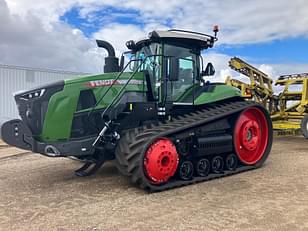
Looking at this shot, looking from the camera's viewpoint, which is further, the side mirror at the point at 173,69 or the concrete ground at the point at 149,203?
the side mirror at the point at 173,69

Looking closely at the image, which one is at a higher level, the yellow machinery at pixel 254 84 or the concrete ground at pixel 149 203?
the yellow machinery at pixel 254 84

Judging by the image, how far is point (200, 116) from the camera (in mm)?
6562

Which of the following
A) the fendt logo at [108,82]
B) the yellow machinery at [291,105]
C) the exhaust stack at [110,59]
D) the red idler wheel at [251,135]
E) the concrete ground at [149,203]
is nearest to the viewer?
the concrete ground at [149,203]

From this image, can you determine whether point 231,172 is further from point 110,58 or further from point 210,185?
point 110,58

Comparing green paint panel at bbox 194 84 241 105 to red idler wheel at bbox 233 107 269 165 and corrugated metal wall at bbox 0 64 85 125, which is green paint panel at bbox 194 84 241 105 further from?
corrugated metal wall at bbox 0 64 85 125

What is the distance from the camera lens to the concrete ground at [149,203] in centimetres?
426

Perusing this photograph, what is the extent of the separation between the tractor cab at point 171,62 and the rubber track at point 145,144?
1.74 feet

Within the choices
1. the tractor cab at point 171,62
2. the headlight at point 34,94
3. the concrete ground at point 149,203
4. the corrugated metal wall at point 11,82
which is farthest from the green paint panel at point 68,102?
the corrugated metal wall at point 11,82

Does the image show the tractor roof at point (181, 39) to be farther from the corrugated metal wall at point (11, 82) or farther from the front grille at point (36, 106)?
the corrugated metal wall at point (11, 82)

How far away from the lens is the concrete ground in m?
4.26

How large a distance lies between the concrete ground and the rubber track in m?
0.16

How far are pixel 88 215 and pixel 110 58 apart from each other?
11.9 ft

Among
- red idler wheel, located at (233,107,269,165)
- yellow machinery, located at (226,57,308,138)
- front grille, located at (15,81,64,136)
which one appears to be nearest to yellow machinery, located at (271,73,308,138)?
yellow machinery, located at (226,57,308,138)

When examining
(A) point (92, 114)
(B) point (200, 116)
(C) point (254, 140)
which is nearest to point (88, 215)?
(A) point (92, 114)
